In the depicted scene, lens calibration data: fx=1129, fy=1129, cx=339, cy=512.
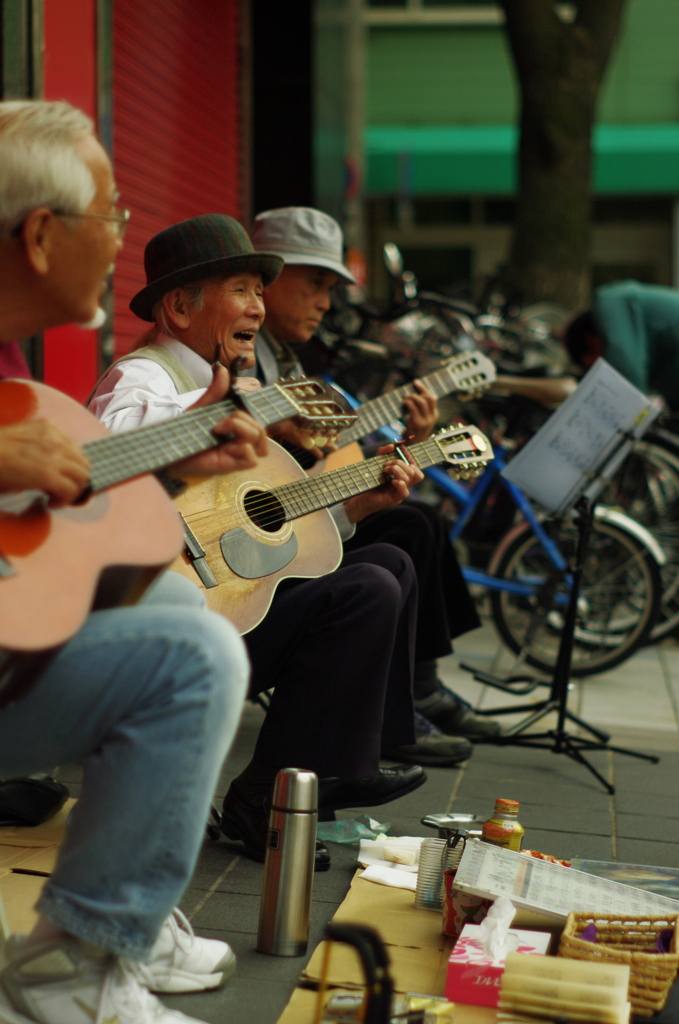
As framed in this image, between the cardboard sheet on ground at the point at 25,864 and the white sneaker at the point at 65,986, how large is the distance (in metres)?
0.47

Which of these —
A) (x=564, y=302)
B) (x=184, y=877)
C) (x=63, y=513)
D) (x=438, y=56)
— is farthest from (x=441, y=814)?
(x=438, y=56)

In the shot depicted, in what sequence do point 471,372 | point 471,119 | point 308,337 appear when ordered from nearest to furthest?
point 308,337 < point 471,372 < point 471,119

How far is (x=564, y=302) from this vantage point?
9117 millimetres

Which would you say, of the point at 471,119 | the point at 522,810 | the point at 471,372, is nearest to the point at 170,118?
the point at 471,372

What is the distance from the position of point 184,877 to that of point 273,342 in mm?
2202

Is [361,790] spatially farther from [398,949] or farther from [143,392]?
[143,392]

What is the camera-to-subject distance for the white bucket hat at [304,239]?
150 inches

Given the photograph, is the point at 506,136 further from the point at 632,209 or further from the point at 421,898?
the point at 421,898

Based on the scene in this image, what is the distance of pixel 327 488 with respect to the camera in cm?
297

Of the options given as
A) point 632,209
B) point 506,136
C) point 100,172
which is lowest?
point 632,209

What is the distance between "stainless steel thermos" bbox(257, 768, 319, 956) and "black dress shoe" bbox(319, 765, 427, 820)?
0.54 m

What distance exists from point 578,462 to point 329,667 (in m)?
1.52

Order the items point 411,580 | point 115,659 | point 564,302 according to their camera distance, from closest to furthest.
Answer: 1. point 115,659
2. point 411,580
3. point 564,302

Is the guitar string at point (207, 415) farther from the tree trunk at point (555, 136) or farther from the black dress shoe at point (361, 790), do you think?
A: the tree trunk at point (555, 136)
